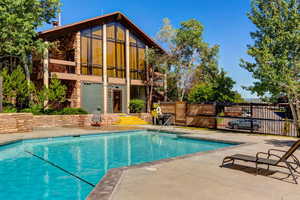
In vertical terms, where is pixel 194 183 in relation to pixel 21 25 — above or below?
below

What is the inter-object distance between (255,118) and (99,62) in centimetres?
1502

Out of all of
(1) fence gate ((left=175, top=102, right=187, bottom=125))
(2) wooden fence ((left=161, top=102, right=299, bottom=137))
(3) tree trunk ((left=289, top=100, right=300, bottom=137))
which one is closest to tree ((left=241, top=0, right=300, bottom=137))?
(3) tree trunk ((left=289, top=100, right=300, bottom=137))

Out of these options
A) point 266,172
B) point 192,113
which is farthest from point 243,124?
point 266,172

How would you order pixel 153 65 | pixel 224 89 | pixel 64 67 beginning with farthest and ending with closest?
pixel 153 65
pixel 64 67
pixel 224 89

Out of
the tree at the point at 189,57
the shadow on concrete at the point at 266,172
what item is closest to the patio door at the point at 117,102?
the tree at the point at 189,57

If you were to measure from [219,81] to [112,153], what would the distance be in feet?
40.4

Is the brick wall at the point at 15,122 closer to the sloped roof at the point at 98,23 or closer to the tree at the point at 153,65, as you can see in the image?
the sloped roof at the point at 98,23

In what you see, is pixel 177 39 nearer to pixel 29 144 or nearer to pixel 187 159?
pixel 29 144

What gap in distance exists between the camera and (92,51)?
74.8 ft

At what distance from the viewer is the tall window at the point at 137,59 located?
25.9 metres

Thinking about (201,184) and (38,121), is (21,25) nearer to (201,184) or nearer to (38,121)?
(38,121)

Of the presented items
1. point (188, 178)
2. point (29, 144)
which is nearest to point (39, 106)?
point (29, 144)

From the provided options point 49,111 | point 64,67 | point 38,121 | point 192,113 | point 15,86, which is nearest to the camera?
point 15,86

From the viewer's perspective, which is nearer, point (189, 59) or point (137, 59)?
point (189, 59)
